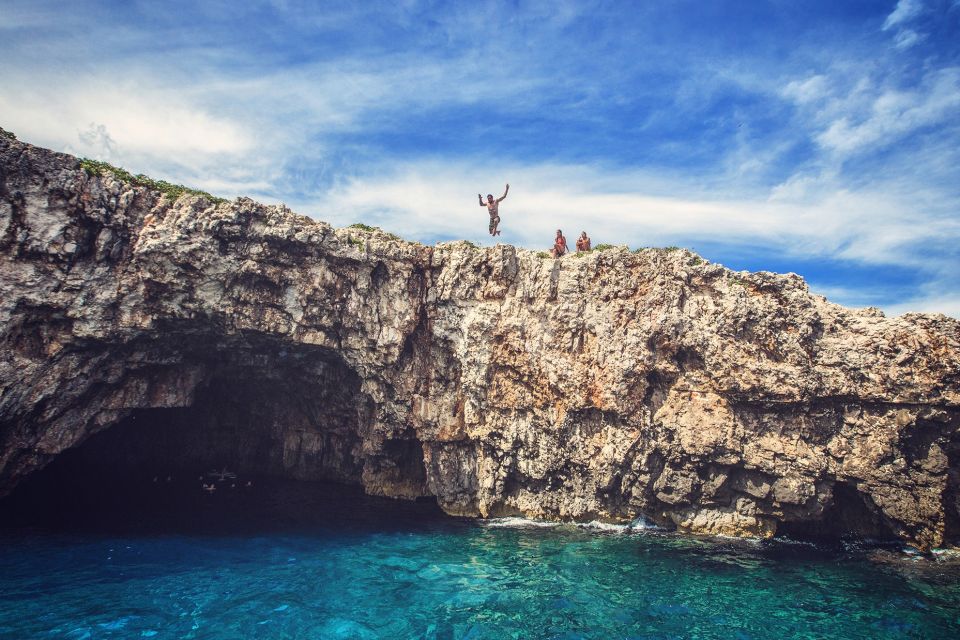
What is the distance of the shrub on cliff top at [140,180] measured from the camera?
21111mm

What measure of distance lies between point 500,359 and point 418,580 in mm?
10714

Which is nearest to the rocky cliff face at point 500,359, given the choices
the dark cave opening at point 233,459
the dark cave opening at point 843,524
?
the dark cave opening at point 843,524

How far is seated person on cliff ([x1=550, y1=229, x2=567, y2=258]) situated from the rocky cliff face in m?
1.30

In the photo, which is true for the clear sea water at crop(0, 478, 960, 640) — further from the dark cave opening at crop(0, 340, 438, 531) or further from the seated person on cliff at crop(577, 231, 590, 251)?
the seated person on cliff at crop(577, 231, 590, 251)

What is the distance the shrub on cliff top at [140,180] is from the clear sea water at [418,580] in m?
14.6

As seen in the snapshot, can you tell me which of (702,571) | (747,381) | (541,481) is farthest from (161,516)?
(747,381)

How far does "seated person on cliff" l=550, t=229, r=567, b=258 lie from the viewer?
2718cm

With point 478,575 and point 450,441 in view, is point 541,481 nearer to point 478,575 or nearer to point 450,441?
point 450,441

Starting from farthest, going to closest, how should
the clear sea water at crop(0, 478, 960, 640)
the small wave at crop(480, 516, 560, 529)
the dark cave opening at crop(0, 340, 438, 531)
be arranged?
1. the small wave at crop(480, 516, 560, 529)
2. the dark cave opening at crop(0, 340, 438, 531)
3. the clear sea water at crop(0, 478, 960, 640)

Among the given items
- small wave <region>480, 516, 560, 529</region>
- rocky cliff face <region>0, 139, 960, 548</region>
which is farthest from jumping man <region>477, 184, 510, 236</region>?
small wave <region>480, 516, 560, 529</region>

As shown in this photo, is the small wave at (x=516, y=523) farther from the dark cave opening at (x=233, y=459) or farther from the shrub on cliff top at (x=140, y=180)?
the shrub on cliff top at (x=140, y=180)

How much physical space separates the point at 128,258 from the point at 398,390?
13.3 m

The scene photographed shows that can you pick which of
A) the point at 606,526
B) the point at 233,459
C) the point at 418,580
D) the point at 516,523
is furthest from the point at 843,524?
the point at 233,459

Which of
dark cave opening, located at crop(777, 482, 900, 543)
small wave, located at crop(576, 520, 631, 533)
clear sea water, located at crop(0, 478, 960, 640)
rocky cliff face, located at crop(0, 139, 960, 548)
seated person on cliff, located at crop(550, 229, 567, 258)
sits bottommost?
clear sea water, located at crop(0, 478, 960, 640)
